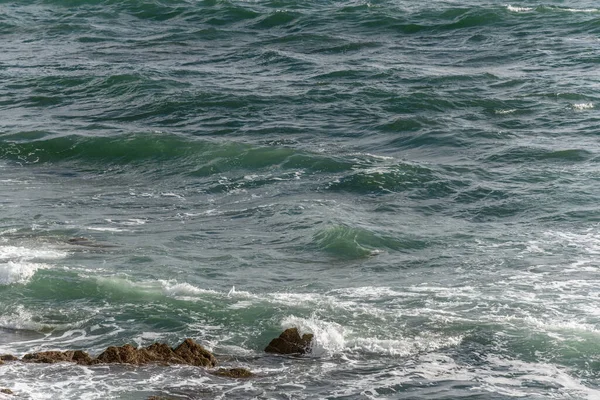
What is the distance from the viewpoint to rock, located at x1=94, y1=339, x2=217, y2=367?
1237cm

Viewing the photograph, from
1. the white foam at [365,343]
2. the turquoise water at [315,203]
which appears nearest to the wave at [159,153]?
the turquoise water at [315,203]

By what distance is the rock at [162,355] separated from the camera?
12.4 metres

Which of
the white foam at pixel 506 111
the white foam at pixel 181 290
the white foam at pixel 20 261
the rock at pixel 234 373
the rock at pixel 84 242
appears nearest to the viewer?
the rock at pixel 234 373

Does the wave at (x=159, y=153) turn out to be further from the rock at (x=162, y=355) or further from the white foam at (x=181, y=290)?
the rock at (x=162, y=355)

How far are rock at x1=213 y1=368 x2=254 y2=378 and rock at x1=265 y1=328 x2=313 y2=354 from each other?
921 millimetres

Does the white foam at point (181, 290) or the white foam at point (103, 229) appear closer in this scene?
the white foam at point (181, 290)

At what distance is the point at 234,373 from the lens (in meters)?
12.1

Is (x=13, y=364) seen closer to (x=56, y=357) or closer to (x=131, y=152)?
(x=56, y=357)

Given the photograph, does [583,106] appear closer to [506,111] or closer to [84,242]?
[506,111]

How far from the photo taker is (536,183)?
20453 millimetres

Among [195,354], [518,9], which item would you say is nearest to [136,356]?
[195,354]

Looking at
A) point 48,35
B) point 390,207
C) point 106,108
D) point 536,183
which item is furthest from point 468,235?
point 48,35

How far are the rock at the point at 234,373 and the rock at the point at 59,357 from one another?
158 cm

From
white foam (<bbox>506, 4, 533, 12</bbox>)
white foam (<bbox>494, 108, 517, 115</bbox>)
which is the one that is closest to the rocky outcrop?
white foam (<bbox>494, 108, 517, 115</bbox>)
